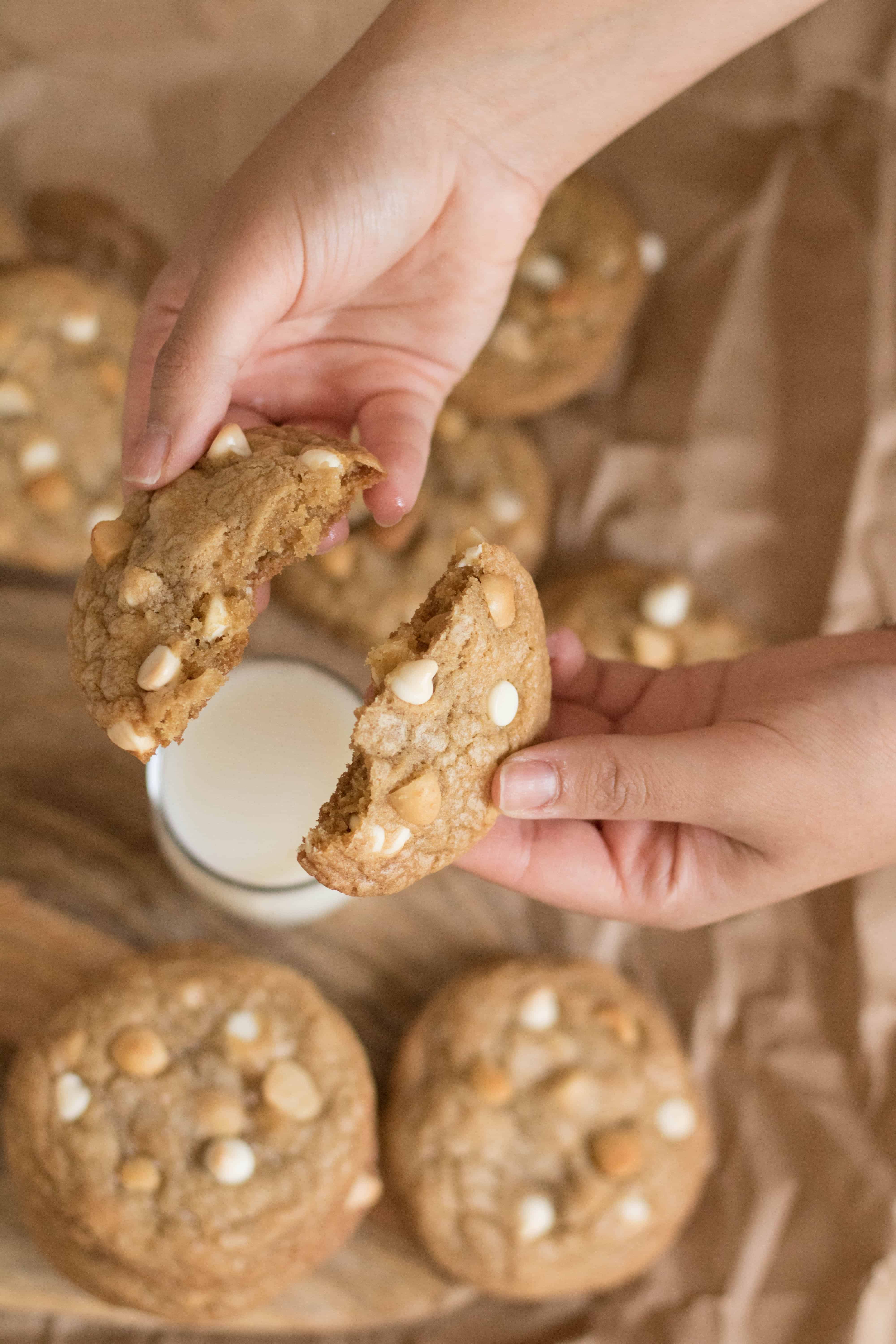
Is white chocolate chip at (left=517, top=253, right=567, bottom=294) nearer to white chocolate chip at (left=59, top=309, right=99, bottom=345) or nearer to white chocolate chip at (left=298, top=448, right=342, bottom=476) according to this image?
white chocolate chip at (left=59, top=309, right=99, bottom=345)

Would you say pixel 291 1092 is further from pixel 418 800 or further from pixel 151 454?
pixel 151 454

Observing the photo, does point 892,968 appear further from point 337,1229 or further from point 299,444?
point 299,444

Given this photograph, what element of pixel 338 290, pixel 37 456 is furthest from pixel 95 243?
pixel 338 290

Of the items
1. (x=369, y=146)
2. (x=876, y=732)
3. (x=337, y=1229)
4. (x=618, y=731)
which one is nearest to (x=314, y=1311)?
(x=337, y=1229)

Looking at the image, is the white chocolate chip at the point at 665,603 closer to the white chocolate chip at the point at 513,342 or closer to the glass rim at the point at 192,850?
the white chocolate chip at the point at 513,342

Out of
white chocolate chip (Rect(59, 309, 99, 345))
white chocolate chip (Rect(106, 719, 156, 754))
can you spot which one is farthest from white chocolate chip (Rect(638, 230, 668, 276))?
white chocolate chip (Rect(106, 719, 156, 754))

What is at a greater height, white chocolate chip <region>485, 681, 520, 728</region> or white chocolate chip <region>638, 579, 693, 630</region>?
white chocolate chip <region>485, 681, 520, 728</region>
